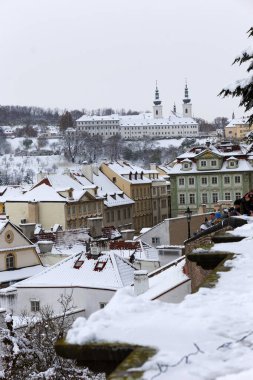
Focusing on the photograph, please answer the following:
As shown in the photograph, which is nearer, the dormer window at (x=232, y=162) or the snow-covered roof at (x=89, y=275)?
the snow-covered roof at (x=89, y=275)

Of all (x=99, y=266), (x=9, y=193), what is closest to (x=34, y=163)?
(x=9, y=193)

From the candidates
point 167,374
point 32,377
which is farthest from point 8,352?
point 167,374

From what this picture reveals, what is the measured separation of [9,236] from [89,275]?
905 centimetres

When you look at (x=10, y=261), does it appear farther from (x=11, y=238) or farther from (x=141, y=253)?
(x=141, y=253)

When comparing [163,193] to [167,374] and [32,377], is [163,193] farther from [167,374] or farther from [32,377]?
[167,374]

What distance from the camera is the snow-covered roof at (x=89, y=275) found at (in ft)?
73.3

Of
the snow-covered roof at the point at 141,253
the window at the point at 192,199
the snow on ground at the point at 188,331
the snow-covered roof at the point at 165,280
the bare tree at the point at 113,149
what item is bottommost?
the snow-covered roof at the point at 141,253

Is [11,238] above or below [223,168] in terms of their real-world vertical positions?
below

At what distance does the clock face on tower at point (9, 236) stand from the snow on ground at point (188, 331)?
2520cm

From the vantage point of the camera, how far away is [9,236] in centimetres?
3097

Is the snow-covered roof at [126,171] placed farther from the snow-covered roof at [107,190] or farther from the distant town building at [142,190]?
the snow-covered roof at [107,190]

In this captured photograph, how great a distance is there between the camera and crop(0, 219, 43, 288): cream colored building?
29781 millimetres

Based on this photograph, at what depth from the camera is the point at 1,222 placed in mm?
31984

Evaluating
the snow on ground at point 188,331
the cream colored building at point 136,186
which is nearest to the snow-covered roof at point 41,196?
the cream colored building at point 136,186
